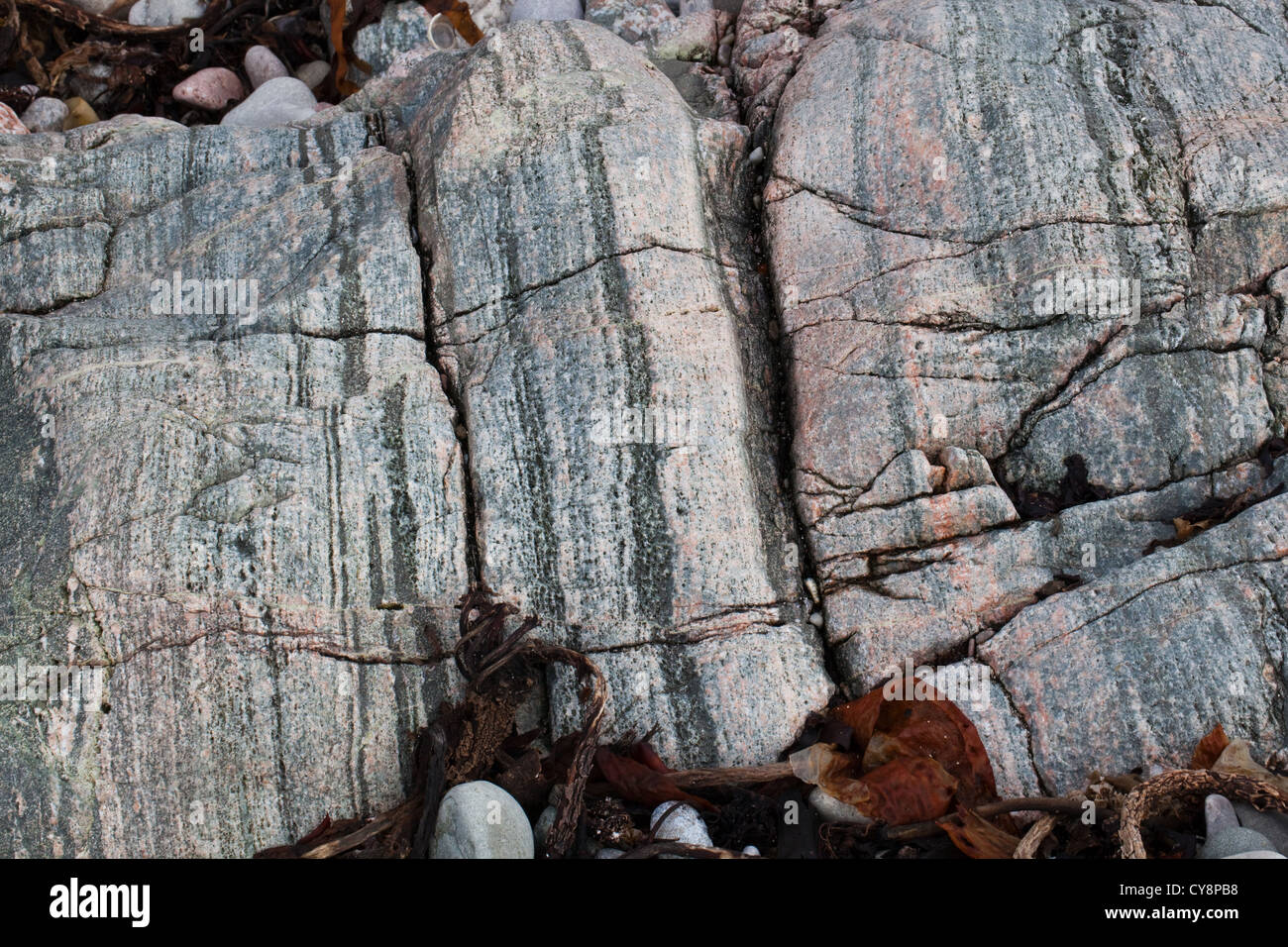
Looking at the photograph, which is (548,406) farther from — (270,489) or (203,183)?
(203,183)

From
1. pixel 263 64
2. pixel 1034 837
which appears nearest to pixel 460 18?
pixel 263 64

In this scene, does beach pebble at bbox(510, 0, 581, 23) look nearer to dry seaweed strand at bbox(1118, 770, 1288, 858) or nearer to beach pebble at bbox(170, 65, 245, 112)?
beach pebble at bbox(170, 65, 245, 112)

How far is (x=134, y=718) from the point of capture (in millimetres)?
4609

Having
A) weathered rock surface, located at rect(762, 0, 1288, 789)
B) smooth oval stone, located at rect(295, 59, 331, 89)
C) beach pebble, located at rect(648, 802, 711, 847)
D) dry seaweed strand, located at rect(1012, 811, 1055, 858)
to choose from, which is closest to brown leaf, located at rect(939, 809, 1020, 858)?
dry seaweed strand, located at rect(1012, 811, 1055, 858)

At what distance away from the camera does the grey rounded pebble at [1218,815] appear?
4.23 metres

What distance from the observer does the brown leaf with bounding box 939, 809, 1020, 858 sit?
4.35m

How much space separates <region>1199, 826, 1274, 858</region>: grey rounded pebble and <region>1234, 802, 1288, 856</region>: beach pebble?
0.13 feet

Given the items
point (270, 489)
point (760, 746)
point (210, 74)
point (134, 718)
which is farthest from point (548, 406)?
point (210, 74)

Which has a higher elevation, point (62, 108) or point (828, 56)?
point (62, 108)

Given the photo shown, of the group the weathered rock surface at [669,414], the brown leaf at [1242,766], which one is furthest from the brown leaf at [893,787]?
the brown leaf at [1242,766]

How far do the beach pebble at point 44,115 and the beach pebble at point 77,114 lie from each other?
0.10 meters

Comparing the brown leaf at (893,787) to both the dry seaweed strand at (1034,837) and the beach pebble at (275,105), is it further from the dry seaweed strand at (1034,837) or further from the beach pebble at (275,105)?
the beach pebble at (275,105)

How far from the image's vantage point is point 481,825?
4234mm

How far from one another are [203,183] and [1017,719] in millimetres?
5722
